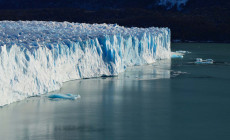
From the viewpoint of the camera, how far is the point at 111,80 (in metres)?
15.1

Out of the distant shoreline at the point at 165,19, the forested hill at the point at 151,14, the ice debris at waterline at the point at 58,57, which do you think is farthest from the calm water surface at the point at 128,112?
the forested hill at the point at 151,14

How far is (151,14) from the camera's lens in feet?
154

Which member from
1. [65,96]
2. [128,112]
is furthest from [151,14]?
[128,112]

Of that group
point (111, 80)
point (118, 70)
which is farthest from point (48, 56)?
point (118, 70)

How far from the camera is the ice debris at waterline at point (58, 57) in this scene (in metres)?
10.7

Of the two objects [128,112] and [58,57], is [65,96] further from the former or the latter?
[128,112]

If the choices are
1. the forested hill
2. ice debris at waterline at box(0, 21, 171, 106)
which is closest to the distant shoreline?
the forested hill

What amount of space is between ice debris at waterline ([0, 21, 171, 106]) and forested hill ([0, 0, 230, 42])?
2244 centimetres

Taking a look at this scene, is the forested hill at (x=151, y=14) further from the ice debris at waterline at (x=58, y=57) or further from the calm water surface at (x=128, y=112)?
the calm water surface at (x=128, y=112)

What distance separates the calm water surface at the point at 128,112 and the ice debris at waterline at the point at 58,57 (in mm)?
312

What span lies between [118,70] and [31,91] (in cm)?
519

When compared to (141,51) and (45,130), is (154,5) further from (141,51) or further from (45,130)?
(45,130)

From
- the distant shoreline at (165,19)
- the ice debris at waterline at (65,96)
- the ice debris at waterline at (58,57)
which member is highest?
the distant shoreline at (165,19)

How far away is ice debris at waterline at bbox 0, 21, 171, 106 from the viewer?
1069 cm
